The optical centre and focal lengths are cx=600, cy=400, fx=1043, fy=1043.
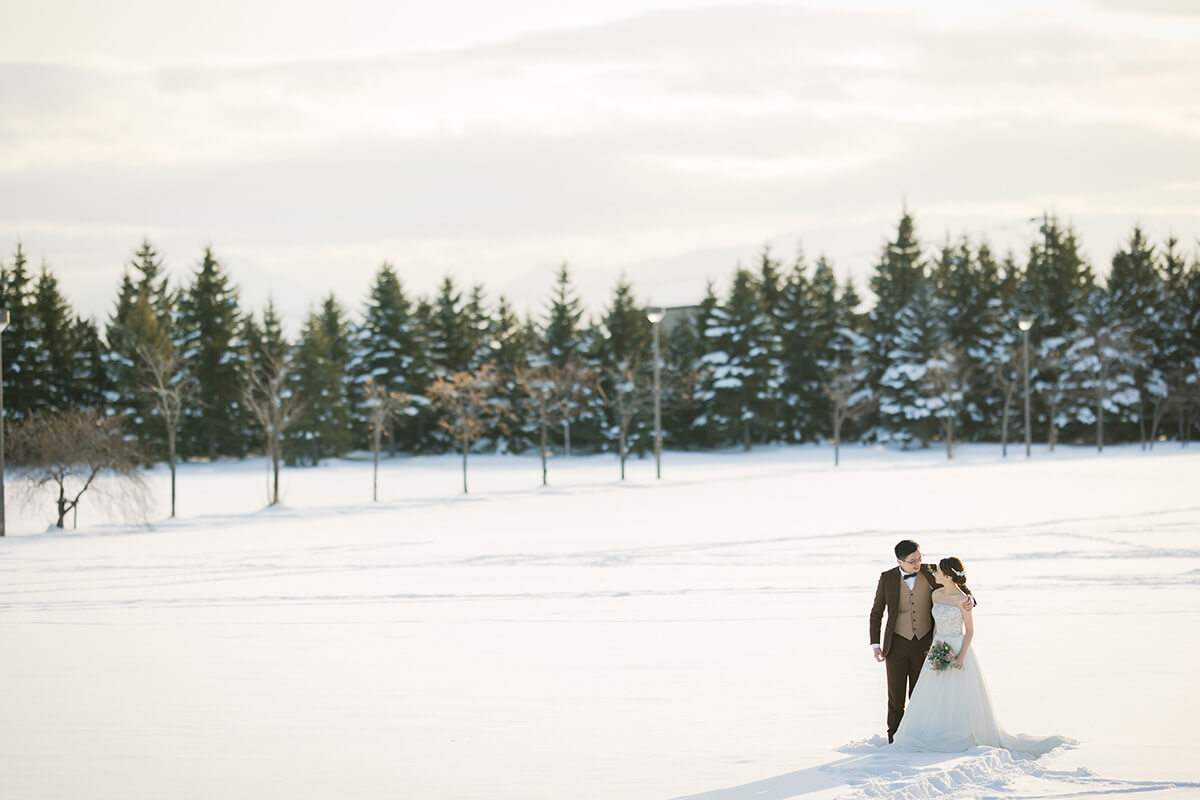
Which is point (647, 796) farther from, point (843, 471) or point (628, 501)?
point (843, 471)

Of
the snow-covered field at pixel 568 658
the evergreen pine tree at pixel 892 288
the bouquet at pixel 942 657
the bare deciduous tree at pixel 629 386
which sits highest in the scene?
the evergreen pine tree at pixel 892 288

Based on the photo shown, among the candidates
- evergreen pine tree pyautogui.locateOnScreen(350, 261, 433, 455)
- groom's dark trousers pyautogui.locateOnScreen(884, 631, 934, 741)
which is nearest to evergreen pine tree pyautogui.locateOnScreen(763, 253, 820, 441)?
evergreen pine tree pyautogui.locateOnScreen(350, 261, 433, 455)

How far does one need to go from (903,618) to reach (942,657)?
0.40 m

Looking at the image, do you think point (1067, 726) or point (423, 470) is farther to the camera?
point (423, 470)

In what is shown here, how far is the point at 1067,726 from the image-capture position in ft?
24.8

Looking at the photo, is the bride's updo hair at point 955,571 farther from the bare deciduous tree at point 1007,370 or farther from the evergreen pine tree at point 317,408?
the evergreen pine tree at point 317,408

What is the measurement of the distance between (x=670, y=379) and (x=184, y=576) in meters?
45.5

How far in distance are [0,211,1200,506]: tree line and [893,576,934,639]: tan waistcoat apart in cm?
4645

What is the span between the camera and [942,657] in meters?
6.80

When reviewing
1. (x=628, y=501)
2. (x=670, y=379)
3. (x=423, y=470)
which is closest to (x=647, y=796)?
(x=628, y=501)

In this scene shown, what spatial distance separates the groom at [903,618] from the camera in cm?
704

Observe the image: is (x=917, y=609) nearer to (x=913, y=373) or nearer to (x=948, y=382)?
(x=948, y=382)

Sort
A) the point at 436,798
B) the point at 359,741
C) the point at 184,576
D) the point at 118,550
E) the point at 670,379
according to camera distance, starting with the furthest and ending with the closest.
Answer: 1. the point at 670,379
2. the point at 118,550
3. the point at 184,576
4. the point at 359,741
5. the point at 436,798

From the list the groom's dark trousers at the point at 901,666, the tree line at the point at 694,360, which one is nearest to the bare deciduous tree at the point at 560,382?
the tree line at the point at 694,360
